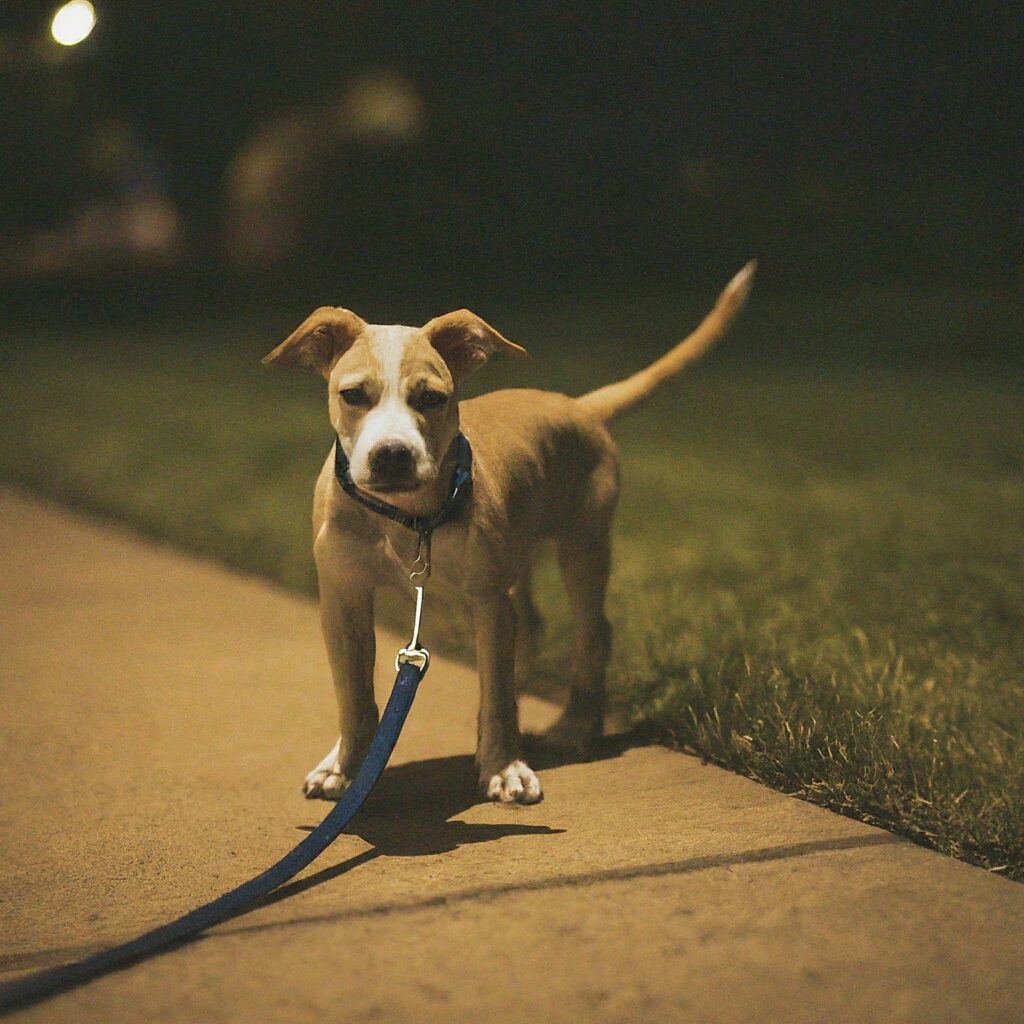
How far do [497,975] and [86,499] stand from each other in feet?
22.4

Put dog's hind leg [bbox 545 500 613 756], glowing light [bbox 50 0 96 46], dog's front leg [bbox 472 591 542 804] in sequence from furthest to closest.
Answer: glowing light [bbox 50 0 96 46], dog's hind leg [bbox 545 500 613 756], dog's front leg [bbox 472 591 542 804]

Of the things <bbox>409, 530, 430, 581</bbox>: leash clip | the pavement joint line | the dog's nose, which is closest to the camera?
the pavement joint line

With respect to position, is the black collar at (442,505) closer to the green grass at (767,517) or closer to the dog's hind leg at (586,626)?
the dog's hind leg at (586,626)

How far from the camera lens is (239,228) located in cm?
2583

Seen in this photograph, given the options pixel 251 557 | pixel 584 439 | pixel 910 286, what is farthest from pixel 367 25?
pixel 584 439

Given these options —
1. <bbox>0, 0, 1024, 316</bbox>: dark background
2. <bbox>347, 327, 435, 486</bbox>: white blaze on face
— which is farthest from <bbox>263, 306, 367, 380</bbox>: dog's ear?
<bbox>0, 0, 1024, 316</bbox>: dark background

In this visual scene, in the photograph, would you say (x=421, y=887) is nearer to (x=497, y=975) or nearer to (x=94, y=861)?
(x=497, y=975)

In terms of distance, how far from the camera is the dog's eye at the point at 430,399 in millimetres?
3721

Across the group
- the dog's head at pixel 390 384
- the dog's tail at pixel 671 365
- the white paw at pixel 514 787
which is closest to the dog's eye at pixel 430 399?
the dog's head at pixel 390 384

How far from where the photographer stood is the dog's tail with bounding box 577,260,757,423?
16.8 feet

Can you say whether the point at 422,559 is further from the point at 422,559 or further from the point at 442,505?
the point at 442,505

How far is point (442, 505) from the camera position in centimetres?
401

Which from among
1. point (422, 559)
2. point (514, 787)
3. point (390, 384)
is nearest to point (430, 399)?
point (390, 384)

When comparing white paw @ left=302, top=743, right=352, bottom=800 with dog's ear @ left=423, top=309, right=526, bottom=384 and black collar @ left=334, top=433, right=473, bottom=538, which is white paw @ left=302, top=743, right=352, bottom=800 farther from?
dog's ear @ left=423, top=309, right=526, bottom=384
